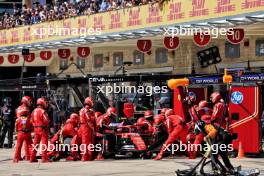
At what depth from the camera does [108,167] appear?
15711 mm

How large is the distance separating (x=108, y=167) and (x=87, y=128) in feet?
5.50

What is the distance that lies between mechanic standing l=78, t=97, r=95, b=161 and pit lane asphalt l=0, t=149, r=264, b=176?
0.40 m

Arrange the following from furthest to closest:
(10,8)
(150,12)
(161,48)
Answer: (10,8) → (161,48) → (150,12)

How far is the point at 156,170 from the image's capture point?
48.8ft

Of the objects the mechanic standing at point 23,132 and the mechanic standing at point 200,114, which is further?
the mechanic standing at point 23,132

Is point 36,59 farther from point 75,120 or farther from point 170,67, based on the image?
point 75,120

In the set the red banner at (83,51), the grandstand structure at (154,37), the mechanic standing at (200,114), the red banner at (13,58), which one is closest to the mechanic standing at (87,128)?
the mechanic standing at (200,114)

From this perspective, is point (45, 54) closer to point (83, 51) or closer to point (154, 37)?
point (83, 51)

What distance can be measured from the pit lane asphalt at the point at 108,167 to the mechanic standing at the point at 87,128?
40 cm

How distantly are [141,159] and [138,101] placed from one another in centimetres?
505

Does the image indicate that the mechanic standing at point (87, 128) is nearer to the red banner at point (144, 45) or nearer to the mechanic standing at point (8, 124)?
the mechanic standing at point (8, 124)

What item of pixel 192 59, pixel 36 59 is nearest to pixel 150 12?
pixel 192 59

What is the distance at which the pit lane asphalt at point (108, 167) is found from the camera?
14.6m

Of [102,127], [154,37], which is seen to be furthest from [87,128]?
[154,37]
